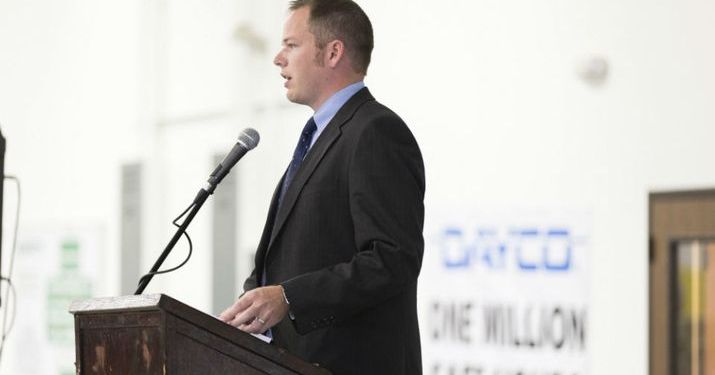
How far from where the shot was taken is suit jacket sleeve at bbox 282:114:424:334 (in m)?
1.84

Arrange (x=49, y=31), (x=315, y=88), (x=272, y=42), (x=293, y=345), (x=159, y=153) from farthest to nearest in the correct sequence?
(x=49, y=31) → (x=159, y=153) → (x=272, y=42) → (x=315, y=88) → (x=293, y=345)

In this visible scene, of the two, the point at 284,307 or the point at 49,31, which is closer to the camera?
the point at 284,307

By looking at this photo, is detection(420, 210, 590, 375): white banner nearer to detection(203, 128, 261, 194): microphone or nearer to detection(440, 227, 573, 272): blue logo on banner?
detection(440, 227, 573, 272): blue logo on banner

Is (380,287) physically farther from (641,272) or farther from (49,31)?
(49,31)

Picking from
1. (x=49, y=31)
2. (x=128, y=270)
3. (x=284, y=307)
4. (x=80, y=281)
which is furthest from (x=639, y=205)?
(x=49, y=31)

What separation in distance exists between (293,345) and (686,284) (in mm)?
2767

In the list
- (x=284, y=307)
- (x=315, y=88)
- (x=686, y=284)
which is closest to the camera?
(x=284, y=307)

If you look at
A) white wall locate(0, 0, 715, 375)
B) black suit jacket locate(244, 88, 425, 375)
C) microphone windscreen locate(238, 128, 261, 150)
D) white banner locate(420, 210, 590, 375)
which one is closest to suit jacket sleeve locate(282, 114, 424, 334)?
black suit jacket locate(244, 88, 425, 375)

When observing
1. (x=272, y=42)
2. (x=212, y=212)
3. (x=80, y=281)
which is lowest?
(x=80, y=281)

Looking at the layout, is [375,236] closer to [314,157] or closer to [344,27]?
[314,157]

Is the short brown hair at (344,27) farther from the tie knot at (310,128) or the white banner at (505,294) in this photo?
the white banner at (505,294)

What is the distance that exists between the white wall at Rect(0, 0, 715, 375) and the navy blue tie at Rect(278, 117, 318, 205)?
2440 millimetres

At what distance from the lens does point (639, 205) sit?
4379 mm

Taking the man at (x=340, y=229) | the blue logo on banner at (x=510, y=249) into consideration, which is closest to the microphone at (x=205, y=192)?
the man at (x=340, y=229)
